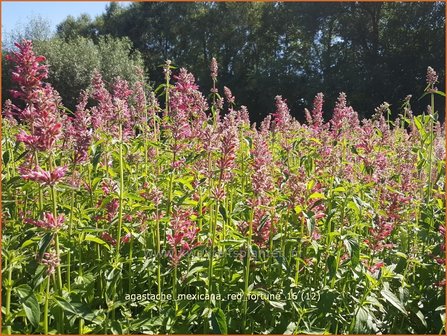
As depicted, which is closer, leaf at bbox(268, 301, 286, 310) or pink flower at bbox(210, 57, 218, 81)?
leaf at bbox(268, 301, 286, 310)

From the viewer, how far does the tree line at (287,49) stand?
2994 centimetres

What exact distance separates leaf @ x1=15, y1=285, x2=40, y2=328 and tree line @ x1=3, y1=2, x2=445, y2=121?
25.4 meters

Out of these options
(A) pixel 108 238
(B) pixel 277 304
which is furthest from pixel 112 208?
(B) pixel 277 304

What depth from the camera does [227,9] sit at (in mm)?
37844

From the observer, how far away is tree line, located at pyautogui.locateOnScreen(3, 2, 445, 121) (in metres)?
29.9

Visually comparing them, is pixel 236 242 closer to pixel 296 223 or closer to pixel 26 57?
pixel 296 223

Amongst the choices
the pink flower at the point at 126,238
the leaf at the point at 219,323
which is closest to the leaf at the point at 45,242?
the pink flower at the point at 126,238

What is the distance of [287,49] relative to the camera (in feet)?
116

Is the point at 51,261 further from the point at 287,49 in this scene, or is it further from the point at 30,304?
the point at 287,49

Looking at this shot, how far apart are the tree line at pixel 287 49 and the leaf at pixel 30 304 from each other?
25.4m

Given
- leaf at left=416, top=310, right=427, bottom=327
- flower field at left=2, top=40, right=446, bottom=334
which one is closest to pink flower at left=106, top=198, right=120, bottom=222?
flower field at left=2, top=40, right=446, bottom=334

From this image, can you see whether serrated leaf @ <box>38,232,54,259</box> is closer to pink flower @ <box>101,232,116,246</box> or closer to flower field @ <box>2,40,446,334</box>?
flower field @ <box>2,40,446,334</box>

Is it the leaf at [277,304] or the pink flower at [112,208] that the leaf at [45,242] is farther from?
the leaf at [277,304]

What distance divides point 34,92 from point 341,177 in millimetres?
2128
